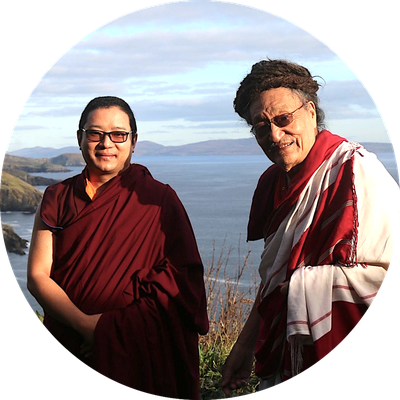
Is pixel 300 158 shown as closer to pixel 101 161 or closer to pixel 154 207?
pixel 154 207

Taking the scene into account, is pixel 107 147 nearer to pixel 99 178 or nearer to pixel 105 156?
pixel 105 156

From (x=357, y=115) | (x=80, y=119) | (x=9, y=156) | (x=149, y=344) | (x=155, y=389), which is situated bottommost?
(x=155, y=389)

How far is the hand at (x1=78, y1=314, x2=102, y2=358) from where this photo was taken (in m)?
3.70

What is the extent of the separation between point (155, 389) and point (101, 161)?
4.50ft

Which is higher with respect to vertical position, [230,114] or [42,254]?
[230,114]

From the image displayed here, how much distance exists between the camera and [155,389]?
3.83 metres

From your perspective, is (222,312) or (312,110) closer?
(312,110)

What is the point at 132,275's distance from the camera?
12.0ft

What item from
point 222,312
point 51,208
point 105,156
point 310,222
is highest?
point 105,156

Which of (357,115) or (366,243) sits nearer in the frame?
(366,243)

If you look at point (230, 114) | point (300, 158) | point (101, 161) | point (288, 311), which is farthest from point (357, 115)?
point (101, 161)

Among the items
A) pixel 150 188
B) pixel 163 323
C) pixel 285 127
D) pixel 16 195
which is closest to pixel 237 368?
pixel 163 323

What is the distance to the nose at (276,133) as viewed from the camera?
3637 millimetres

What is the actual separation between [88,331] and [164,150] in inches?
46.2
